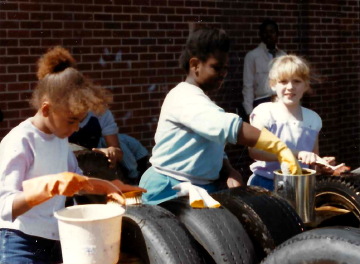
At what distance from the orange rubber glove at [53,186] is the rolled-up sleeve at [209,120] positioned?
0.83 meters

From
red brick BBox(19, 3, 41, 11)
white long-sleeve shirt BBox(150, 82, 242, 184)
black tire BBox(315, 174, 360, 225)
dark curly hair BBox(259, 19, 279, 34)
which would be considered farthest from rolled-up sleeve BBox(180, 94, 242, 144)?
dark curly hair BBox(259, 19, 279, 34)

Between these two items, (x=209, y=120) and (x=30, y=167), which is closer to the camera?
(x=30, y=167)

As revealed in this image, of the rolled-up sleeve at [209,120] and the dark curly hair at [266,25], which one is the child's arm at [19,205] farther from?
the dark curly hair at [266,25]

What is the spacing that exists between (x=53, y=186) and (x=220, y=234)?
33.7 inches

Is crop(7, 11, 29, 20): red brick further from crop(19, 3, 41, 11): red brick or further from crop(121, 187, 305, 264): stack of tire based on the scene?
crop(121, 187, 305, 264): stack of tire

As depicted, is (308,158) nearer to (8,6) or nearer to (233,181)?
(233,181)

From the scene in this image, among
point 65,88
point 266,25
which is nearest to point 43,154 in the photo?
point 65,88

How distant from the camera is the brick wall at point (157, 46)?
20.9ft

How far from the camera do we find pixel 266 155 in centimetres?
430

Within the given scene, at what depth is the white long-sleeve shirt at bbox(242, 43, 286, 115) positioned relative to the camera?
8.16 m

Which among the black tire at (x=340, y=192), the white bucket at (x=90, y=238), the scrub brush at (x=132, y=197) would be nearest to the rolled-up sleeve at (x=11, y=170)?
the white bucket at (x=90, y=238)

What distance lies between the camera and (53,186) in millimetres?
2633

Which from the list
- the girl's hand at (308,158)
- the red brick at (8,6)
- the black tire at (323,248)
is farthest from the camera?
the red brick at (8,6)

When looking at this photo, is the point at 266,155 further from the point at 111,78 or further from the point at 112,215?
the point at 111,78
